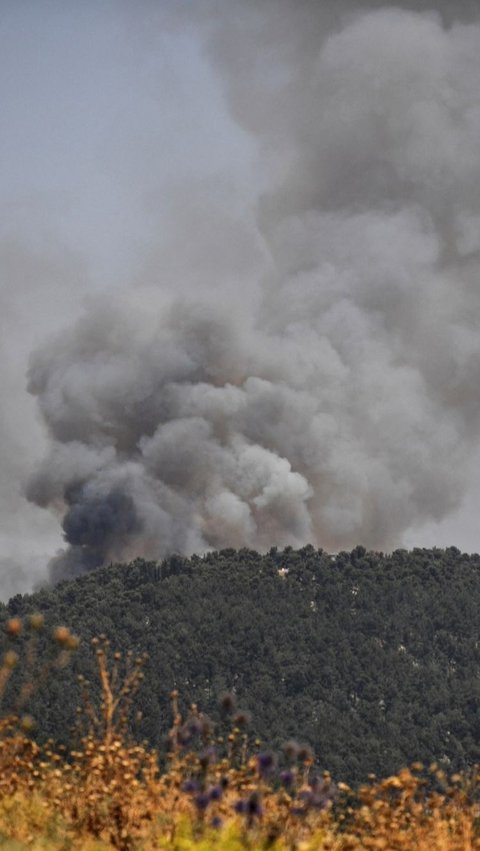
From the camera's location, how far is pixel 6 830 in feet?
28.3

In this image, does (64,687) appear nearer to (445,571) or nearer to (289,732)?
(289,732)

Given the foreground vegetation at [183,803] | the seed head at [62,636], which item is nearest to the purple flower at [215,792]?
the foreground vegetation at [183,803]

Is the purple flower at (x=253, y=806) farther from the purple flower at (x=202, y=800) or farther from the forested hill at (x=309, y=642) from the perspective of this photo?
the forested hill at (x=309, y=642)

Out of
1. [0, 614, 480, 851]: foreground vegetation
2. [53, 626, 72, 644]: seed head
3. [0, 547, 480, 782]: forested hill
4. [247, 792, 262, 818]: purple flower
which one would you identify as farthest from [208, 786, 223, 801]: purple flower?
[0, 547, 480, 782]: forested hill

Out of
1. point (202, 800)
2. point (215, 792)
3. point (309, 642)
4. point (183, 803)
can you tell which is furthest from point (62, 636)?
point (309, 642)

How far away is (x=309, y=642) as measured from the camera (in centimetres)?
14400

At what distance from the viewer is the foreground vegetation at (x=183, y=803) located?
27.1ft

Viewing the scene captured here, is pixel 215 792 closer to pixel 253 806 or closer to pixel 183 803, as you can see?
pixel 253 806

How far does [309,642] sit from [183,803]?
136 metres

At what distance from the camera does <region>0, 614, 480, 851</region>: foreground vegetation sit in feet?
27.1

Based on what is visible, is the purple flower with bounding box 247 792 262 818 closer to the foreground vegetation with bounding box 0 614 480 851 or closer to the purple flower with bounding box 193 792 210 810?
the purple flower with bounding box 193 792 210 810

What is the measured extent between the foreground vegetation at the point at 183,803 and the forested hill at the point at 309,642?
87505 mm

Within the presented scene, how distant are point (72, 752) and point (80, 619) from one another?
143 m

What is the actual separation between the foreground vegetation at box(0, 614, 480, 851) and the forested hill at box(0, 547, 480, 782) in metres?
87.5
